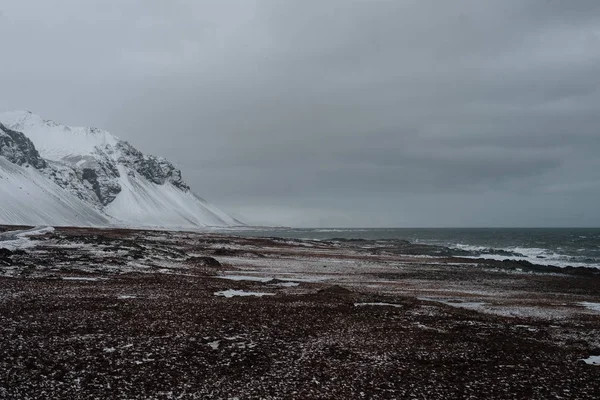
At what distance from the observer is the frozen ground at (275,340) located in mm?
15367

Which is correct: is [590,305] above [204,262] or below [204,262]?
above

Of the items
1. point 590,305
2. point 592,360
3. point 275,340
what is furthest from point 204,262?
point 592,360

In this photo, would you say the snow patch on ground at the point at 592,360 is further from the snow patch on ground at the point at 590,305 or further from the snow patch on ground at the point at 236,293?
the snow patch on ground at the point at 236,293

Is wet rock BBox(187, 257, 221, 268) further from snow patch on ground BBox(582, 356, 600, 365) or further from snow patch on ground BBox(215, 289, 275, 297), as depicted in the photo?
snow patch on ground BBox(582, 356, 600, 365)

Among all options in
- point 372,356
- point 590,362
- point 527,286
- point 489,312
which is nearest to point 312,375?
point 372,356

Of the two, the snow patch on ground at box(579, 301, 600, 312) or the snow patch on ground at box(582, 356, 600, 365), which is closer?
the snow patch on ground at box(582, 356, 600, 365)

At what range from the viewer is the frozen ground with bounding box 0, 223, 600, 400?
1537 cm

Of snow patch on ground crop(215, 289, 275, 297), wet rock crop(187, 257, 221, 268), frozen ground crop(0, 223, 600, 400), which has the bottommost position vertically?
wet rock crop(187, 257, 221, 268)

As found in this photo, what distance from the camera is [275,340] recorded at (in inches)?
836

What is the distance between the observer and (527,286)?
51.7 m

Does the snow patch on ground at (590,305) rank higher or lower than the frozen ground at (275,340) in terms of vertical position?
lower

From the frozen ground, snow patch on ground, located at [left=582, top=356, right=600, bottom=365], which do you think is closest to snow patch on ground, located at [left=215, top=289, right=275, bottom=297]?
the frozen ground

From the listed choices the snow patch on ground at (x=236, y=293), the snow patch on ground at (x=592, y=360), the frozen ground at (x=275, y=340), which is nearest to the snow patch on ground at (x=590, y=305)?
the frozen ground at (x=275, y=340)

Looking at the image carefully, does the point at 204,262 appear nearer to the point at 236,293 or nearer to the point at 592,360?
the point at 236,293
